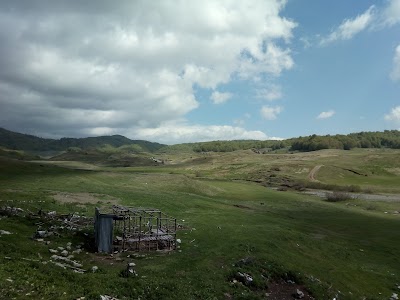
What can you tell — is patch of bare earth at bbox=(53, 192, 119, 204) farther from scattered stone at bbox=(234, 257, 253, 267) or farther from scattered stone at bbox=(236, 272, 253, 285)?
scattered stone at bbox=(236, 272, 253, 285)

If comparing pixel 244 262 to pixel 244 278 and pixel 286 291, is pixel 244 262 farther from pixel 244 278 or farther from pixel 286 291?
pixel 286 291

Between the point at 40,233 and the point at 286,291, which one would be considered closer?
the point at 286,291

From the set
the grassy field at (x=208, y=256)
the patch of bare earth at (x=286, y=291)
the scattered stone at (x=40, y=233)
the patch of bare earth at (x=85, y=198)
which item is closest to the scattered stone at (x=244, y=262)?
the grassy field at (x=208, y=256)

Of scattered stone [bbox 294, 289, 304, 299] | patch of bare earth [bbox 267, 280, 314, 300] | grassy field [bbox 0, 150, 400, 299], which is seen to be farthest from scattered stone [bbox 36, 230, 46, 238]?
scattered stone [bbox 294, 289, 304, 299]

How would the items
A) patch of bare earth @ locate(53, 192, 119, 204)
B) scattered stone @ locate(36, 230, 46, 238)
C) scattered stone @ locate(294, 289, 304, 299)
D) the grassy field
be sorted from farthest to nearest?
patch of bare earth @ locate(53, 192, 119, 204), scattered stone @ locate(36, 230, 46, 238), scattered stone @ locate(294, 289, 304, 299), the grassy field

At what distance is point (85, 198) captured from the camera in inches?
2490

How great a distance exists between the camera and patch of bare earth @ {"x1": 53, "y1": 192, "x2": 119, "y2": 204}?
59.8 metres

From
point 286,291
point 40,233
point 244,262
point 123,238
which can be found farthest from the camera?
point 123,238

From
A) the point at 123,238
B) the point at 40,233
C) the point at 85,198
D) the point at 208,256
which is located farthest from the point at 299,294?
the point at 85,198

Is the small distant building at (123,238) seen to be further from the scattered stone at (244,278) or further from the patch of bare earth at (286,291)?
the patch of bare earth at (286,291)

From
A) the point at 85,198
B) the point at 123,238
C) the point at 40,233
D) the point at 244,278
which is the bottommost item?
the point at 244,278

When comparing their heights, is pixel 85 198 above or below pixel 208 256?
above

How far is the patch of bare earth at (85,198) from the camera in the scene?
59784 millimetres

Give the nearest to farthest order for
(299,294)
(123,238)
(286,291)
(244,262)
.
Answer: (299,294), (286,291), (244,262), (123,238)
